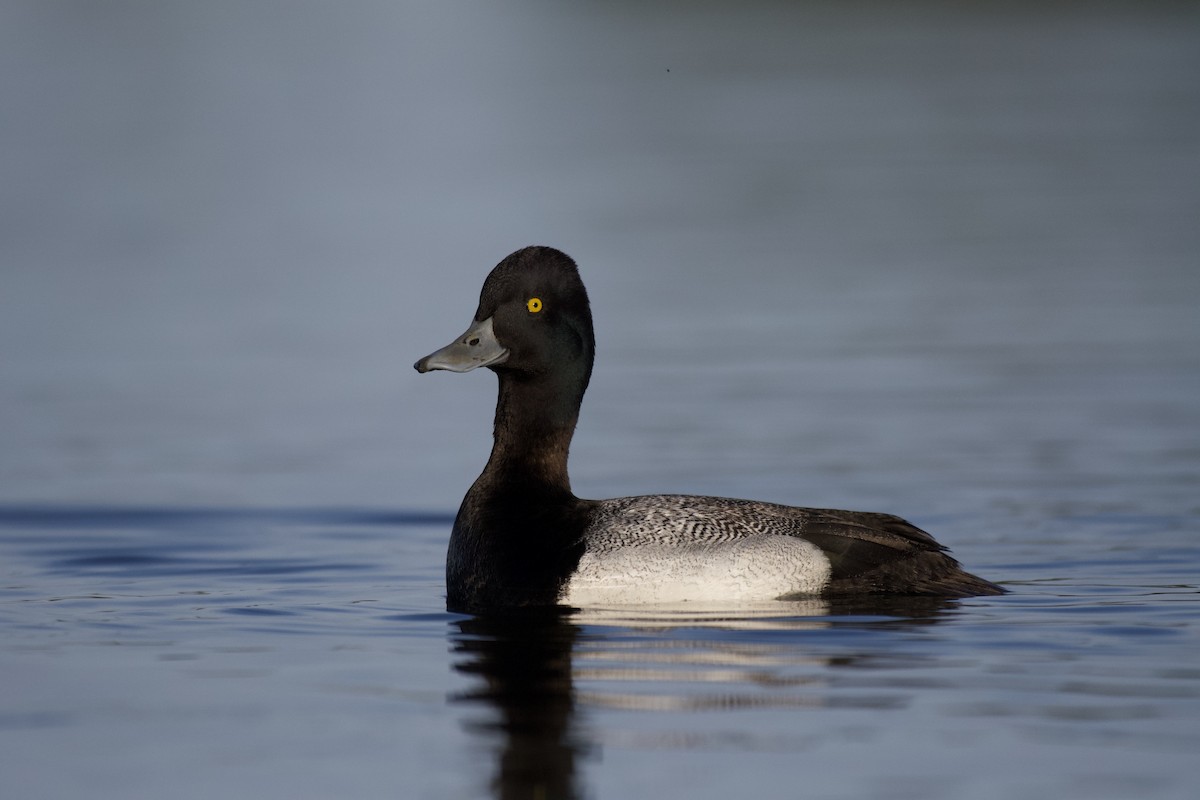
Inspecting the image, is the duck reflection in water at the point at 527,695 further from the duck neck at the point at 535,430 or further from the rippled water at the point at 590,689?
the duck neck at the point at 535,430

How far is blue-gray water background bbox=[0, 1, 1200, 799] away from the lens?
276 inches

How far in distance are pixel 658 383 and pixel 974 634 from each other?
688 cm

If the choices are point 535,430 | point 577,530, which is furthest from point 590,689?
point 535,430

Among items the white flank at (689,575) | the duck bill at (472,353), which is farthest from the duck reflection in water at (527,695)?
the duck bill at (472,353)

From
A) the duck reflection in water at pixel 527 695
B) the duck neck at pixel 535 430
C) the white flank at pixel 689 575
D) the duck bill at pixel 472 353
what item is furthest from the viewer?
the duck neck at pixel 535 430

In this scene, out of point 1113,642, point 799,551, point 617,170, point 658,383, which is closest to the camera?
point 1113,642

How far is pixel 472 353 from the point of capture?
9.95 meters

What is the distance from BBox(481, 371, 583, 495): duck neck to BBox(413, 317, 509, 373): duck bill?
0.23 m

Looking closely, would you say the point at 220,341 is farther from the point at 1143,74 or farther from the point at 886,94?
the point at 1143,74

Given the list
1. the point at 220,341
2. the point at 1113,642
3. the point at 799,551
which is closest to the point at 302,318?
the point at 220,341

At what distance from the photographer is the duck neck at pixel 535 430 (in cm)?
1012

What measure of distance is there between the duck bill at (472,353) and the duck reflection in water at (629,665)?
134cm

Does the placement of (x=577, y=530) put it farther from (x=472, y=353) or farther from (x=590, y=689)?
(x=590, y=689)

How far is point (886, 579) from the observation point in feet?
30.8
